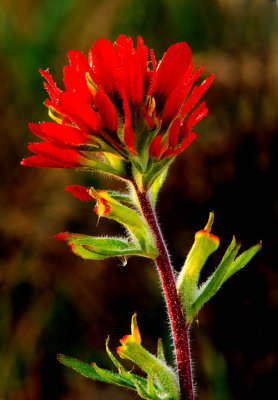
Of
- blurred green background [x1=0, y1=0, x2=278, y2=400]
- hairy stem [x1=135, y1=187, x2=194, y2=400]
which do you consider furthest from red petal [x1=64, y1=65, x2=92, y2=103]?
blurred green background [x1=0, y1=0, x2=278, y2=400]

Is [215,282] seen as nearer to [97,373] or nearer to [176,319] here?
[176,319]

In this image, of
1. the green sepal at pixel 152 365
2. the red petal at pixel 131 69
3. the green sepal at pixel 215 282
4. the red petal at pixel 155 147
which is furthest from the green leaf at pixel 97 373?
the red petal at pixel 131 69

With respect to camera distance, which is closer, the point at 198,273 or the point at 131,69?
the point at 131,69

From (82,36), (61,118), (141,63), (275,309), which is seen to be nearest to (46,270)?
(275,309)

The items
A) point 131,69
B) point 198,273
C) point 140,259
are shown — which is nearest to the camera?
point 131,69

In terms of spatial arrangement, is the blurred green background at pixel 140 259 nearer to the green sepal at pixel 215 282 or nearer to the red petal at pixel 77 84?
the green sepal at pixel 215 282

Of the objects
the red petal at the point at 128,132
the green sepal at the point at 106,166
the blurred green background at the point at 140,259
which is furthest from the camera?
the blurred green background at the point at 140,259

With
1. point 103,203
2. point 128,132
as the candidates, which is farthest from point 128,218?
point 128,132
